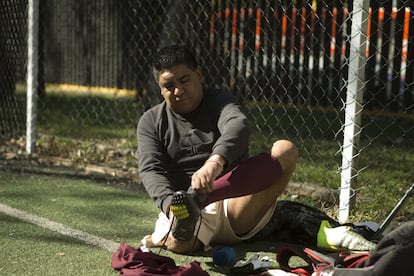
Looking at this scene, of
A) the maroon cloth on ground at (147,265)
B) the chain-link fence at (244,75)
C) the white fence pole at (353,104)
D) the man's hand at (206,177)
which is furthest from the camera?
the chain-link fence at (244,75)

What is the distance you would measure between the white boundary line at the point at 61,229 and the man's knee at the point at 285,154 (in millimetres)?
969

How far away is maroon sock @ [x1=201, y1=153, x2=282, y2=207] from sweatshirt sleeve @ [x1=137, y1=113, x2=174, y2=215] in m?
0.22

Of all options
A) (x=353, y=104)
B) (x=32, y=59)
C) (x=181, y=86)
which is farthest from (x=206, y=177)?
(x=32, y=59)

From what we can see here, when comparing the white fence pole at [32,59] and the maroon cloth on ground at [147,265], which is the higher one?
the white fence pole at [32,59]

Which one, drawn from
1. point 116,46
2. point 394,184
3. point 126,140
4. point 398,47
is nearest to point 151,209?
point 394,184

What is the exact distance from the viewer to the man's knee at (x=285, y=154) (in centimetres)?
375

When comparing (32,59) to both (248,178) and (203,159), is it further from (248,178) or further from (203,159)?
(248,178)

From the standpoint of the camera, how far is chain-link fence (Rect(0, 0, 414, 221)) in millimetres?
6531

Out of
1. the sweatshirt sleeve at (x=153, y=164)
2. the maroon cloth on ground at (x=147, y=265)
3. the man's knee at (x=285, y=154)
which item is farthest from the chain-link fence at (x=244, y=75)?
the maroon cloth on ground at (x=147, y=265)

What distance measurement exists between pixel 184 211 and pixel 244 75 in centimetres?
701

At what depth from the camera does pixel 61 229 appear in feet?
13.8

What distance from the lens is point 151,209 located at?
15.7ft

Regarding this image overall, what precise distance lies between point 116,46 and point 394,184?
7.57 m

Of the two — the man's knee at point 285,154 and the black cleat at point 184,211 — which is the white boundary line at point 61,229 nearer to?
the black cleat at point 184,211
